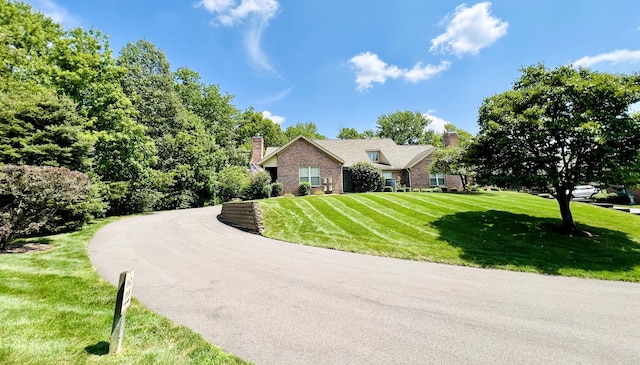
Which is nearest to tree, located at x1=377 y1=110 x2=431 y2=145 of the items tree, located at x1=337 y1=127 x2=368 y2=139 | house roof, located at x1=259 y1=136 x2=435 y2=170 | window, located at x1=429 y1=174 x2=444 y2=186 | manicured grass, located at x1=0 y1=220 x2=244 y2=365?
tree, located at x1=337 y1=127 x2=368 y2=139

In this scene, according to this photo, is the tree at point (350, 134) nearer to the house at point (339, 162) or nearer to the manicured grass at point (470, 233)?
the house at point (339, 162)

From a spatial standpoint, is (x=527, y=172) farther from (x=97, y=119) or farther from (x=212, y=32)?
(x=97, y=119)

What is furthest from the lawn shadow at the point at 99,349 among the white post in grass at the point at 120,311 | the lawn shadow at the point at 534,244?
the lawn shadow at the point at 534,244

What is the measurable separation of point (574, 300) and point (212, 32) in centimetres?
2007

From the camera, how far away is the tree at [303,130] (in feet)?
217

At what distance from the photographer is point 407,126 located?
6188cm

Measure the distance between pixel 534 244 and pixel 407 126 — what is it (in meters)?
56.1

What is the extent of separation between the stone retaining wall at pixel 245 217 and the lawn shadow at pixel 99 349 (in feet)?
28.8

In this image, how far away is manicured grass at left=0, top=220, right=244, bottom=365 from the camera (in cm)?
312

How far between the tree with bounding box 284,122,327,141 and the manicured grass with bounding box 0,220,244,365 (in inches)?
2389

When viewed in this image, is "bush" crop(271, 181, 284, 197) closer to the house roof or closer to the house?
the house

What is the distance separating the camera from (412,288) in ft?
18.6

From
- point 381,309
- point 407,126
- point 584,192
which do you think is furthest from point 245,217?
point 407,126

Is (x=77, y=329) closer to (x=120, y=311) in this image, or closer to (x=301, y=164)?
(x=120, y=311)
